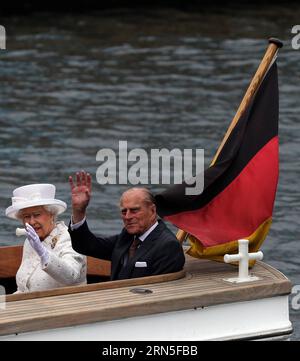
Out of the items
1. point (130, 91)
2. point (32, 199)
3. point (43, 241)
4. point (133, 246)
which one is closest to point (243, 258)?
point (133, 246)

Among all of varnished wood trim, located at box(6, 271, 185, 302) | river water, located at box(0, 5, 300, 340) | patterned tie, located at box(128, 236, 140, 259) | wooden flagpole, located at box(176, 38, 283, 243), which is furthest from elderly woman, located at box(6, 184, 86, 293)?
river water, located at box(0, 5, 300, 340)

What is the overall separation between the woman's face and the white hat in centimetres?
8

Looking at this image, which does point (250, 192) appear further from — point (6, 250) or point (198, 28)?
point (198, 28)

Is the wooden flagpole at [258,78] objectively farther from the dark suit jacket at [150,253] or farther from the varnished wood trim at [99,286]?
the varnished wood trim at [99,286]

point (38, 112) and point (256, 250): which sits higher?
point (38, 112)

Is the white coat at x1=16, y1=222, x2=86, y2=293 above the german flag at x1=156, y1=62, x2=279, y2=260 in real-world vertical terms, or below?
below

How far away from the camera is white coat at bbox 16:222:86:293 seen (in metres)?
10.5

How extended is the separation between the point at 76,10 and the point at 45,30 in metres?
2.43

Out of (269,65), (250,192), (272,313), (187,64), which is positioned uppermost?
(187,64)

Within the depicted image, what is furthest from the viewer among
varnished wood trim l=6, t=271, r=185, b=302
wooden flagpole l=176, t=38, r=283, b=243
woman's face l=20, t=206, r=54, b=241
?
wooden flagpole l=176, t=38, r=283, b=243

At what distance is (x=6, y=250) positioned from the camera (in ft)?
38.7

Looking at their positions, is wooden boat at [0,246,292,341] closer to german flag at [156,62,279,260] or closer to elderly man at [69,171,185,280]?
elderly man at [69,171,185,280]

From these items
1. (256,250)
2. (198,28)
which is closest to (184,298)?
(256,250)

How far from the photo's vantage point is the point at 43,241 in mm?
10859
